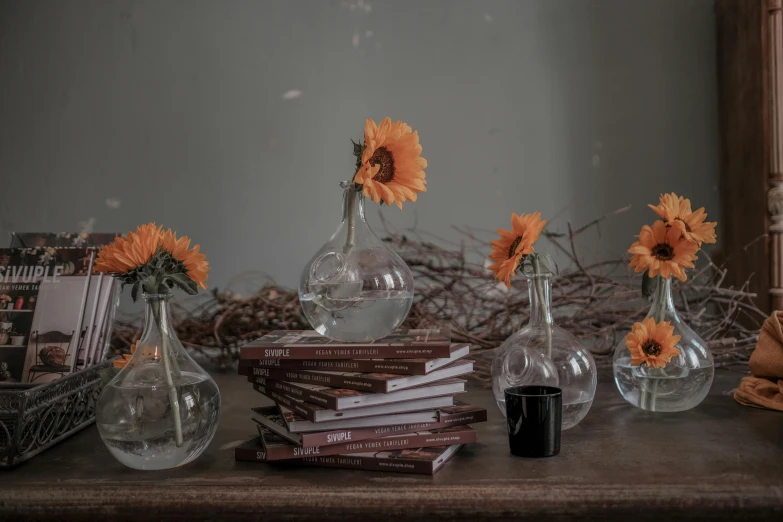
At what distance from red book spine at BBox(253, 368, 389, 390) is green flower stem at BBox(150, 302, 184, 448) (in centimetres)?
12

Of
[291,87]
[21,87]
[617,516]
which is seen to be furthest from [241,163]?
[617,516]

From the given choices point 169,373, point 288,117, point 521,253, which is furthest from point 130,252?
point 288,117

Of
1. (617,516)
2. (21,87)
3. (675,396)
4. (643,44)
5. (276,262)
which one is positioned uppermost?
(643,44)

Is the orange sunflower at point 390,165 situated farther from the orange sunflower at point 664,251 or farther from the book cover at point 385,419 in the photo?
the orange sunflower at point 664,251

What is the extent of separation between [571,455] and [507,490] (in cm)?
15

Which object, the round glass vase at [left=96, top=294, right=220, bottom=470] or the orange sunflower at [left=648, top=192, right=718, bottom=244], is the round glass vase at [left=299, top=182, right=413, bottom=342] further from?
the orange sunflower at [left=648, top=192, right=718, bottom=244]

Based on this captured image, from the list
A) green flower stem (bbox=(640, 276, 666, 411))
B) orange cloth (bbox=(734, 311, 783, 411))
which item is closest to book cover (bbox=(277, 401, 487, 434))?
green flower stem (bbox=(640, 276, 666, 411))

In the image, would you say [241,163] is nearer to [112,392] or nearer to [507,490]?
[112,392]

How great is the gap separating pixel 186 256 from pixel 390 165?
0.88 feet

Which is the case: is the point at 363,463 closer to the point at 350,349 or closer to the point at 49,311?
the point at 350,349

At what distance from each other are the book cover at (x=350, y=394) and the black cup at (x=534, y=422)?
8cm

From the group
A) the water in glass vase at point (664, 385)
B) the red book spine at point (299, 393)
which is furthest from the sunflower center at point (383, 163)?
the water in glass vase at point (664, 385)

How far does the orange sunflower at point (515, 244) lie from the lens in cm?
88

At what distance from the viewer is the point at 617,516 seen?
68 cm
